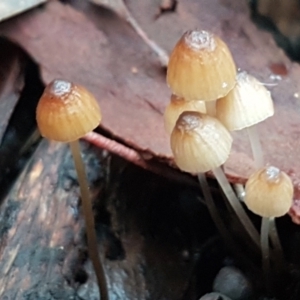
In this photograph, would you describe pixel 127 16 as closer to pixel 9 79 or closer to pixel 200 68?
pixel 9 79

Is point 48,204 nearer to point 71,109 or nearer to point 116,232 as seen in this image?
point 116,232

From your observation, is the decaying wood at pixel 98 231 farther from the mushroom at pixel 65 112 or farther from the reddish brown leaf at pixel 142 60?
the mushroom at pixel 65 112

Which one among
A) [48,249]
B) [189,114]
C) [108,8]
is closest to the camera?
[189,114]

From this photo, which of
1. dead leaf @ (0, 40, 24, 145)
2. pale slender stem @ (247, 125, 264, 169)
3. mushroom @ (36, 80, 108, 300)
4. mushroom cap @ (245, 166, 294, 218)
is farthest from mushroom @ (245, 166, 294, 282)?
dead leaf @ (0, 40, 24, 145)

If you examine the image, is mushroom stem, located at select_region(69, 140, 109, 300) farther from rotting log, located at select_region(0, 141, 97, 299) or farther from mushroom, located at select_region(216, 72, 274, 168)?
mushroom, located at select_region(216, 72, 274, 168)

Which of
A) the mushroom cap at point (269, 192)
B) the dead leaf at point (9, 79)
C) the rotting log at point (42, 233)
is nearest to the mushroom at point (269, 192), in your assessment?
the mushroom cap at point (269, 192)

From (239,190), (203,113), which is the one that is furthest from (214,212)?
(203,113)

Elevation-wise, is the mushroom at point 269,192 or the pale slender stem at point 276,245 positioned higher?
the mushroom at point 269,192

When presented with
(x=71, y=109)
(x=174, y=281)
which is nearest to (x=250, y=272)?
(x=174, y=281)
